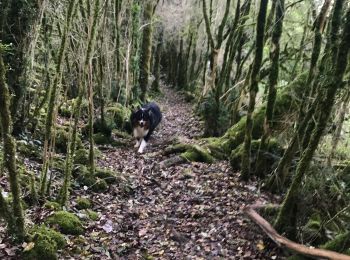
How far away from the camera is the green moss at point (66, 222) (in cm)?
550

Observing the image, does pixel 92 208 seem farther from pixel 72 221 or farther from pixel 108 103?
pixel 108 103

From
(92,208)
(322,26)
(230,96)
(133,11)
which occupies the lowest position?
(92,208)

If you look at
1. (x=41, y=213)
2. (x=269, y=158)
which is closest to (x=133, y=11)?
(x=269, y=158)

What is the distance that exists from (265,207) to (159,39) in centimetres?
2691

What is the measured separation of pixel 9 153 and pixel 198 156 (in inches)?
225

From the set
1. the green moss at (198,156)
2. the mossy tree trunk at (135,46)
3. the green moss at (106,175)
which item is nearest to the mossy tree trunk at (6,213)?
the green moss at (106,175)

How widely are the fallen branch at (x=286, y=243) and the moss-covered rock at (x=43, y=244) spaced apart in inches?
103

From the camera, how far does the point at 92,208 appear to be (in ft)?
21.9

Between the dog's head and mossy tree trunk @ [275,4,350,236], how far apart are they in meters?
6.80

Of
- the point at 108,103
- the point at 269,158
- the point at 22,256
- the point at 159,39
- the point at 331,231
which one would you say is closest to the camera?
the point at 22,256

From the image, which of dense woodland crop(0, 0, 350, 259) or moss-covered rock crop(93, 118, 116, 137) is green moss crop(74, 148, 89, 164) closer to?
dense woodland crop(0, 0, 350, 259)

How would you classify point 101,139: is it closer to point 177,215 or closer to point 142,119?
point 142,119

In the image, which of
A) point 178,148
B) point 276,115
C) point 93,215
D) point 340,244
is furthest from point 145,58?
point 340,244

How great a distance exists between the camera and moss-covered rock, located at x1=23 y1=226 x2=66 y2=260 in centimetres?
459
